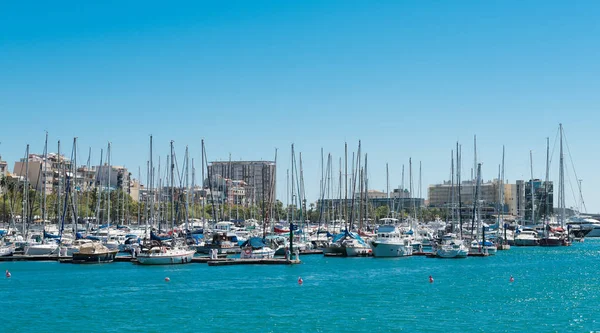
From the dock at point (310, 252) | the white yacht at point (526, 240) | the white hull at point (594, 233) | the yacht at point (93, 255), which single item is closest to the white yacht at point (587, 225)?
the white hull at point (594, 233)

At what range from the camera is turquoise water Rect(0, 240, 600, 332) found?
43625 millimetres

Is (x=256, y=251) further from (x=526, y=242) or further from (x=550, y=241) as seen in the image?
(x=550, y=241)

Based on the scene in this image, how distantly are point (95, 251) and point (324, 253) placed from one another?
1105 inches

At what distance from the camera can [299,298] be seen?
178ft

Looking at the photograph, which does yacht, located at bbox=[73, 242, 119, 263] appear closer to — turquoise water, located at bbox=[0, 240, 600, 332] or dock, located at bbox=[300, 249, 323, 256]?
turquoise water, located at bbox=[0, 240, 600, 332]

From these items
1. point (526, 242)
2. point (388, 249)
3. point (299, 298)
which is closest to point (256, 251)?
point (388, 249)

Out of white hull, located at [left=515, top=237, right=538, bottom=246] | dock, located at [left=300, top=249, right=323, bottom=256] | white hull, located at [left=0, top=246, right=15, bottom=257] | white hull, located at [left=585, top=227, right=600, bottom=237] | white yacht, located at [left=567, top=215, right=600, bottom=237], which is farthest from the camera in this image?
white hull, located at [left=585, top=227, right=600, bottom=237]

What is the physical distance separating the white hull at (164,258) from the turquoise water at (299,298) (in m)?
1.44

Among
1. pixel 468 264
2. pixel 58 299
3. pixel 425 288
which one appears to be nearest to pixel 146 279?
pixel 58 299

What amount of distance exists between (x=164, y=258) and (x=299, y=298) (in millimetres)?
27992

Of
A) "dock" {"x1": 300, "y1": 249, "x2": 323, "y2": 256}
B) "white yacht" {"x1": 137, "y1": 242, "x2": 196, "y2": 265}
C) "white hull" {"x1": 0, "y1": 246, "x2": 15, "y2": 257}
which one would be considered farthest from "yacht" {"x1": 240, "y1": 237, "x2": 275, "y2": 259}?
"white hull" {"x1": 0, "y1": 246, "x2": 15, "y2": 257}

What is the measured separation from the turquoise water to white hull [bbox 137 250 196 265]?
56.9 inches

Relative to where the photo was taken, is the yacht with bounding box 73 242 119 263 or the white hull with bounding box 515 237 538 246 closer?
the yacht with bounding box 73 242 119 263

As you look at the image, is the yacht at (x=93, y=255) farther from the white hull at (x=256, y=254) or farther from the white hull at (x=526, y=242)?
the white hull at (x=526, y=242)
